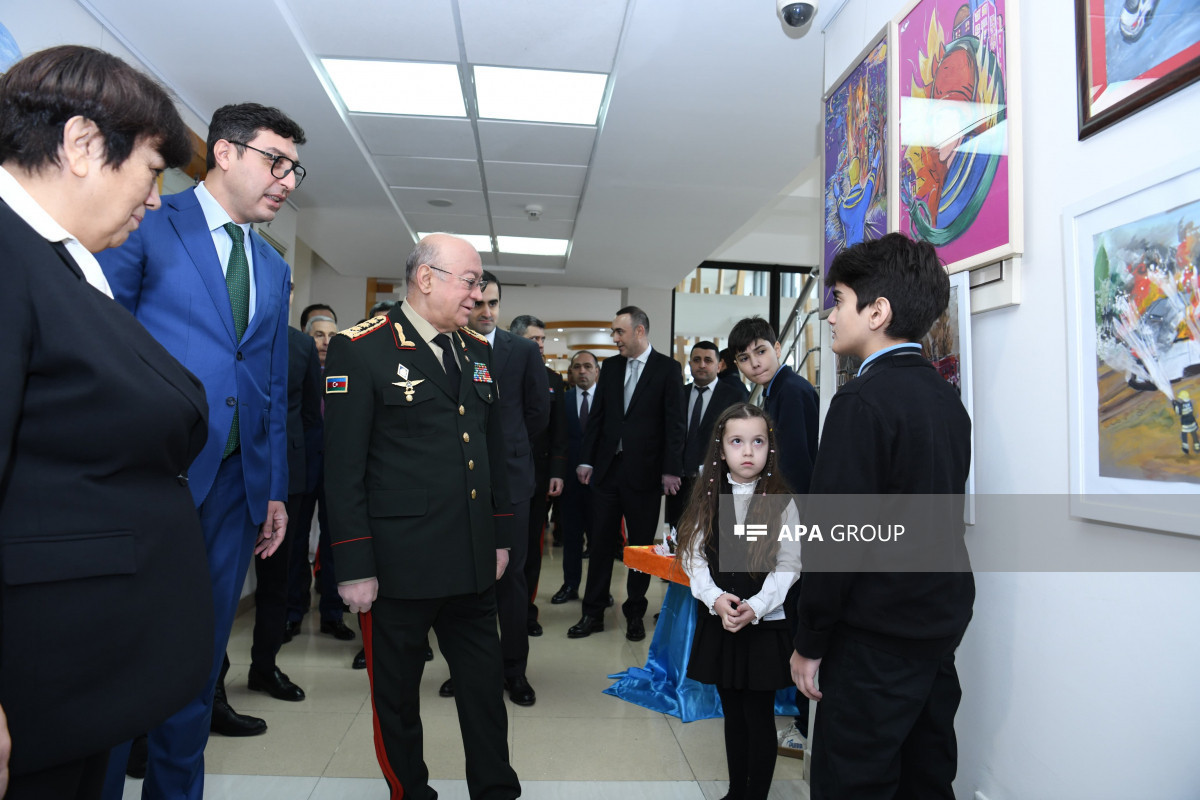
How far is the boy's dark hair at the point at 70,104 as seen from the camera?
852 mm

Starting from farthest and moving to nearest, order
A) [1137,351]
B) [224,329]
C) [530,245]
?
[530,245] → [224,329] → [1137,351]

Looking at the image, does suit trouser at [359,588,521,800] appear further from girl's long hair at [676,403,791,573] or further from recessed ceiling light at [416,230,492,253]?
recessed ceiling light at [416,230,492,253]

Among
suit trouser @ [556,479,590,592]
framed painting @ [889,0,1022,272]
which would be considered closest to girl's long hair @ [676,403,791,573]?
framed painting @ [889,0,1022,272]

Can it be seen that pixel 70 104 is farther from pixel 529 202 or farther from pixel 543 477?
pixel 529 202

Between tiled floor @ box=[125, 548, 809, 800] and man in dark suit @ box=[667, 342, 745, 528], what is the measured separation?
1.21 metres

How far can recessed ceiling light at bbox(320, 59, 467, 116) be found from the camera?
3674 millimetres

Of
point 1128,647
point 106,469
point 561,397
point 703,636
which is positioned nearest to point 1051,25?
point 1128,647

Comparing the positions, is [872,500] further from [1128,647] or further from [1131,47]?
[1131,47]

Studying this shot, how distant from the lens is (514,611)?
2873mm

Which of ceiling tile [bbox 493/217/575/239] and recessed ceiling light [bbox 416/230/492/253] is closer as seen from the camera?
ceiling tile [bbox 493/217/575/239]

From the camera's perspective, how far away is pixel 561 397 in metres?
3.82

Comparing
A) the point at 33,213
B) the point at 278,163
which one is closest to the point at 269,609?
the point at 278,163

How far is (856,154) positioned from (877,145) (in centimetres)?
17

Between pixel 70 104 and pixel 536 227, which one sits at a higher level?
pixel 536 227
